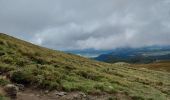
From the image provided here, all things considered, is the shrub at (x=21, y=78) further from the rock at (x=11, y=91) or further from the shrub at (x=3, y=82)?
the rock at (x=11, y=91)

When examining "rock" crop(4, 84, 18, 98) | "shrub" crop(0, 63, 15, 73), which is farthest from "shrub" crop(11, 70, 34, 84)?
"rock" crop(4, 84, 18, 98)

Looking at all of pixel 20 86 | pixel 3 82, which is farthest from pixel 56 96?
pixel 3 82

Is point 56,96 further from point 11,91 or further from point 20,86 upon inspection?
point 11,91

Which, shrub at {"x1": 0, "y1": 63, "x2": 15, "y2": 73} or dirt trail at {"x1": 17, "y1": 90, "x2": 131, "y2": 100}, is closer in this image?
dirt trail at {"x1": 17, "y1": 90, "x2": 131, "y2": 100}

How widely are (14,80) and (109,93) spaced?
6.86 meters

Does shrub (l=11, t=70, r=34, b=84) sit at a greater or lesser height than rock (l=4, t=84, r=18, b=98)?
greater

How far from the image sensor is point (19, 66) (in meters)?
26.9

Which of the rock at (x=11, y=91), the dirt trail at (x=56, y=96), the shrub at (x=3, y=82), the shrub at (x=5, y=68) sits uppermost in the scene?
the shrub at (x=5, y=68)

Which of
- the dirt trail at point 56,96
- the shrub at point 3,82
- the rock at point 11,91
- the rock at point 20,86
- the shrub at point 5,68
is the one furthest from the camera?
the shrub at point 5,68

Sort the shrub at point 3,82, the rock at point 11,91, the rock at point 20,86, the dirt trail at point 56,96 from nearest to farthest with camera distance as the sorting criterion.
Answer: the rock at point 11,91 → the dirt trail at point 56,96 → the shrub at point 3,82 → the rock at point 20,86

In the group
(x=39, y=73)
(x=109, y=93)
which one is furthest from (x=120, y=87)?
(x=39, y=73)

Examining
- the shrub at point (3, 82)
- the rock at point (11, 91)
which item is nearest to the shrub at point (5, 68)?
the shrub at point (3, 82)

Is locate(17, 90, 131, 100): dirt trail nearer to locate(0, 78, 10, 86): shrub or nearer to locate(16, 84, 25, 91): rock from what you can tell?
locate(16, 84, 25, 91): rock

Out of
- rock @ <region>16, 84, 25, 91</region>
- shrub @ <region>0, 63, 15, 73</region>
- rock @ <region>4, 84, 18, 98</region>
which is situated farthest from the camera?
shrub @ <region>0, 63, 15, 73</region>
